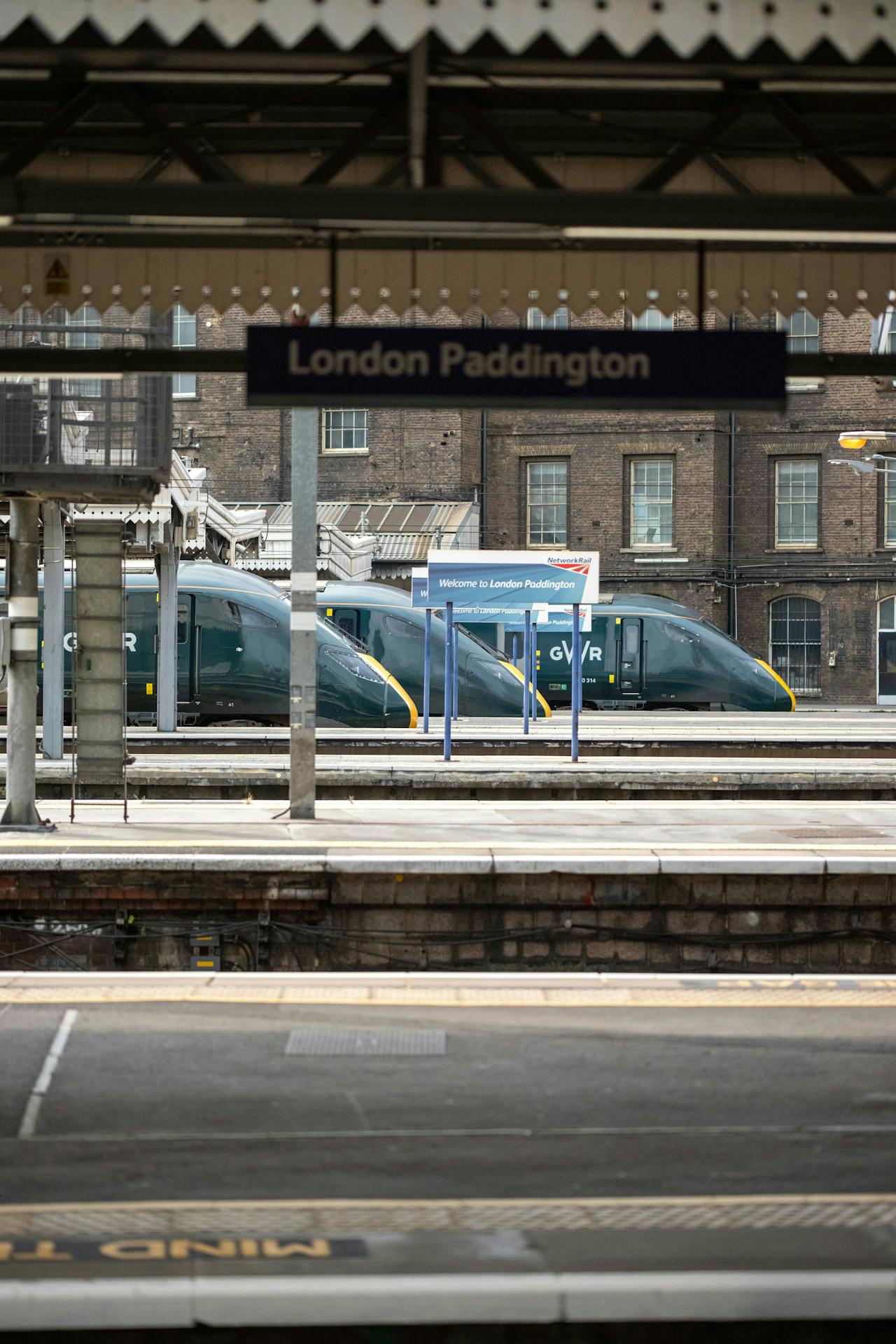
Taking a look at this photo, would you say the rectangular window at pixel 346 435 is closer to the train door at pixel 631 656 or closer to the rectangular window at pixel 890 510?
the train door at pixel 631 656

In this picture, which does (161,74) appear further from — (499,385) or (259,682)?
(259,682)

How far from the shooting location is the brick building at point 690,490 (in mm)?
43719

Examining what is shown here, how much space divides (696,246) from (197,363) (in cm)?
232

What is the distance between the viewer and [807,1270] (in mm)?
4586

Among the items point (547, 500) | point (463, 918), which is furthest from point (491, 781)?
point (547, 500)

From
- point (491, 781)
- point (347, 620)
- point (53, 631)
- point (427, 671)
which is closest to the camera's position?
point (491, 781)

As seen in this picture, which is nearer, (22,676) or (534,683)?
(22,676)

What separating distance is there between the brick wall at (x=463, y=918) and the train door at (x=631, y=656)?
2294 centimetres

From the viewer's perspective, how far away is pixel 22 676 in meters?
12.5

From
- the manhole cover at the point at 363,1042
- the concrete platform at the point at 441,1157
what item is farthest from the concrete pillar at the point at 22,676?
the manhole cover at the point at 363,1042

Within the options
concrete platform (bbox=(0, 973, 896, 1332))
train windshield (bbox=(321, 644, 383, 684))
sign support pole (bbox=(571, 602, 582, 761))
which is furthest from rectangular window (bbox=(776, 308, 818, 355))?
concrete platform (bbox=(0, 973, 896, 1332))

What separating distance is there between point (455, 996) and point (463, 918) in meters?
2.80

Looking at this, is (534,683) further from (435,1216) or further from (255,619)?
(435,1216)

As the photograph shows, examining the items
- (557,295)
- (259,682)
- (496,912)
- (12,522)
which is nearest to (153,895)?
(496,912)
